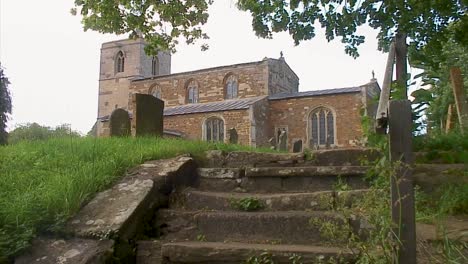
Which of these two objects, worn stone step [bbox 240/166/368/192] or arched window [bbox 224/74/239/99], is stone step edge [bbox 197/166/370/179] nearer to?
worn stone step [bbox 240/166/368/192]

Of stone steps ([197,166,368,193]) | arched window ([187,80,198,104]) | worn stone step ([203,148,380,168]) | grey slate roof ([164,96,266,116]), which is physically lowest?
stone steps ([197,166,368,193])

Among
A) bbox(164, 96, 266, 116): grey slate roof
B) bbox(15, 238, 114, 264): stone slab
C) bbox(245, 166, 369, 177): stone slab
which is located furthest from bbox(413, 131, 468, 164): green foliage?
bbox(164, 96, 266, 116): grey slate roof

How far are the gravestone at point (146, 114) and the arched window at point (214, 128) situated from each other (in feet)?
68.2

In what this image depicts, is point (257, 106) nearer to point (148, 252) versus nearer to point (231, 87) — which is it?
point (231, 87)

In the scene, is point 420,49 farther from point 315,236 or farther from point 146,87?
point 146,87

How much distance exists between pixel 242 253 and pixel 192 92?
31.9 m

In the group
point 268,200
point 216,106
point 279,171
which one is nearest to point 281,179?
point 279,171

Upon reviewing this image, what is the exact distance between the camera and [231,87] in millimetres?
32625

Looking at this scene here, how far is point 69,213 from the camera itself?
121 inches

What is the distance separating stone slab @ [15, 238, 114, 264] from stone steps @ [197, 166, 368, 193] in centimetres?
169

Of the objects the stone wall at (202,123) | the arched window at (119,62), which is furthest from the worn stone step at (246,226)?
the arched window at (119,62)

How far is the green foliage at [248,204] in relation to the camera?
3.61m

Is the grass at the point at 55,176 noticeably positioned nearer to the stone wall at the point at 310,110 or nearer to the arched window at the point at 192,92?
the stone wall at the point at 310,110

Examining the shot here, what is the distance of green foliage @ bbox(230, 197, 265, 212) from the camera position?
11.8ft
